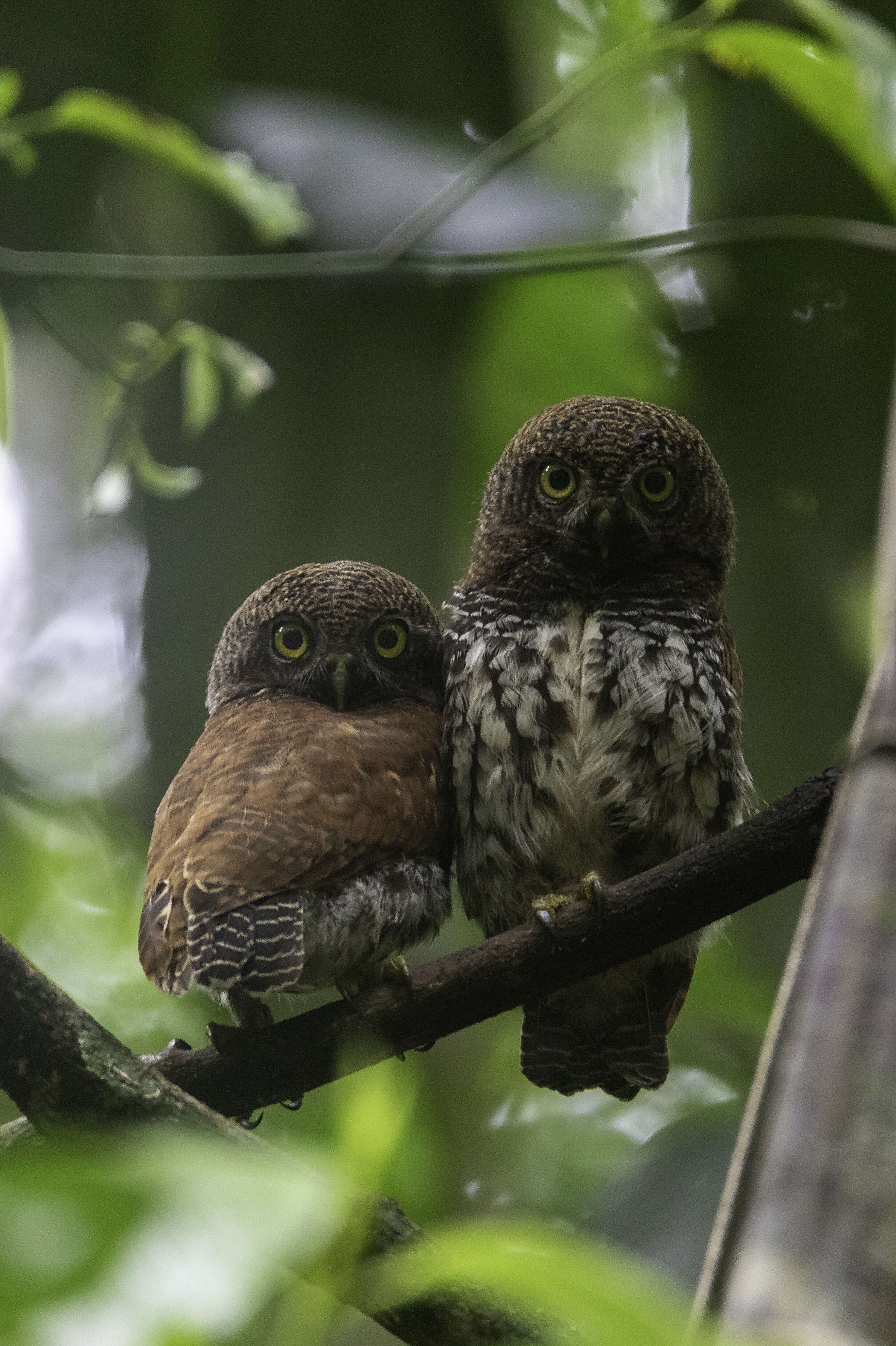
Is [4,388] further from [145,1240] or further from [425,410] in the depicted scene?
[425,410]

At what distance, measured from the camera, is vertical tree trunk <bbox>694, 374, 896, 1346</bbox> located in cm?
42

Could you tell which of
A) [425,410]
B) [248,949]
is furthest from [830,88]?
[425,410]

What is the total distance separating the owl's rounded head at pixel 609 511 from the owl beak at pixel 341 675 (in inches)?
11.7

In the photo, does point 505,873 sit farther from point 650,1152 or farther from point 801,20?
point 801,20

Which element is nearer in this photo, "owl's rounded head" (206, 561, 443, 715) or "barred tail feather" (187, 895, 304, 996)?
"barred tail feather" (187, 895, 304, 996)

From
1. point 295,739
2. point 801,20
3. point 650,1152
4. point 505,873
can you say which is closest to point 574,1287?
point 295,739

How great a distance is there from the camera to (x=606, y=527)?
2373 millimetres

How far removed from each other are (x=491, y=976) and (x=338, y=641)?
99cm

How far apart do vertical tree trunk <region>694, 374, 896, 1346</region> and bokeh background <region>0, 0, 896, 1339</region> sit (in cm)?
210

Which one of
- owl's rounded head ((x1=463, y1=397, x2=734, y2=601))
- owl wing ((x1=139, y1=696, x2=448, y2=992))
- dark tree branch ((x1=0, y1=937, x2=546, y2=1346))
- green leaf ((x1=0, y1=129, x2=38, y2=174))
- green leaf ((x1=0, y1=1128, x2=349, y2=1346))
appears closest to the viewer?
green leaf ((x1=0, y1=1128, x2=349, y2=1346))

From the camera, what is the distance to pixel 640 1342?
43 centimetres

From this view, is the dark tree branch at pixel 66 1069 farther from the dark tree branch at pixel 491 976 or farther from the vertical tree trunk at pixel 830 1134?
the vertical tree trunk at pixel 830 1134

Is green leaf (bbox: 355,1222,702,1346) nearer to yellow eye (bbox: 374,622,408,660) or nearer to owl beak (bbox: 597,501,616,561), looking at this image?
owl beak (bbox: 597,501,616,561)

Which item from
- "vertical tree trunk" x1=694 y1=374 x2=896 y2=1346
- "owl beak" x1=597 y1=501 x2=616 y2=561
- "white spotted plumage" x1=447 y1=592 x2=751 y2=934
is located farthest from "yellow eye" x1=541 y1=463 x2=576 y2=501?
"vertical tree trunk" x1=694 y1=374 x2=896 y2=1346
